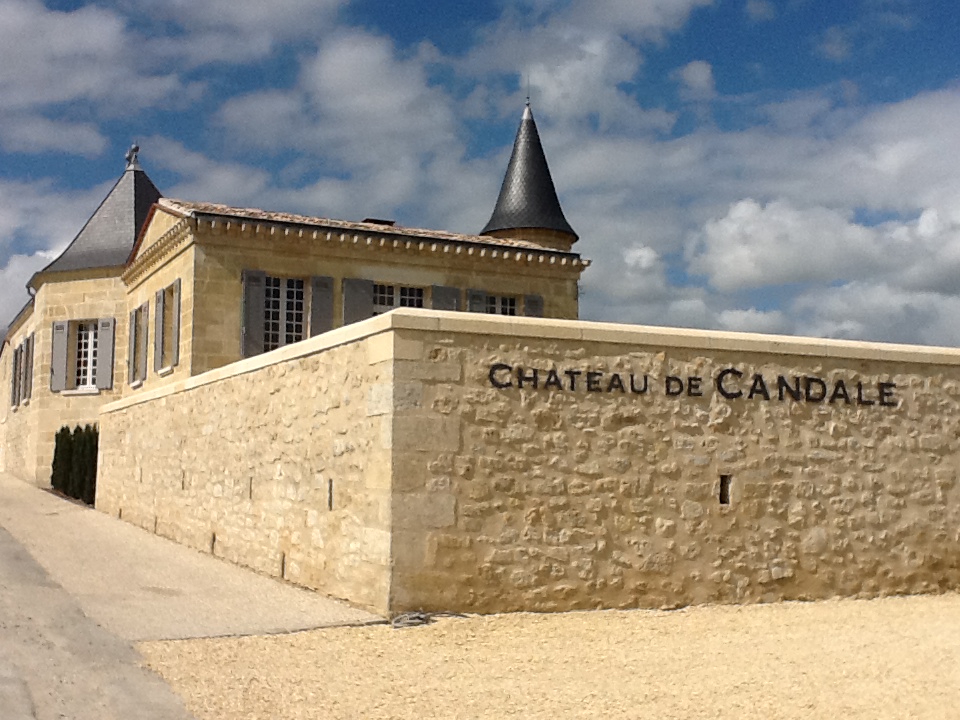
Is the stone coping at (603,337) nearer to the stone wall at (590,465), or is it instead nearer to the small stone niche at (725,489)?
the stone wall at (590,465)

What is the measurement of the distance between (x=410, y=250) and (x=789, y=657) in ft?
39.1

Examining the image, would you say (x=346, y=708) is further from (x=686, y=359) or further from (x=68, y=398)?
(x=68, y=398)

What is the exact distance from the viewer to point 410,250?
691 inches

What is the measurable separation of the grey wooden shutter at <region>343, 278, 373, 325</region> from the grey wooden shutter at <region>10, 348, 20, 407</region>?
46.0ft

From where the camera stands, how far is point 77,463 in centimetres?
1992

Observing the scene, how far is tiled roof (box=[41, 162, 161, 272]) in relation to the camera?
2317cm

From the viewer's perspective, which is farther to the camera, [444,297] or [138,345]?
[138,345]

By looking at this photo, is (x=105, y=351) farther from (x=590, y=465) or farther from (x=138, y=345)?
(x=590, y=465)

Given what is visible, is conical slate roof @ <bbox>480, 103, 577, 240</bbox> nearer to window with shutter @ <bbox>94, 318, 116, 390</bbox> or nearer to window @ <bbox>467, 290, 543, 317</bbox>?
window @ <bbox>467, 290, 543, 317</bbox>

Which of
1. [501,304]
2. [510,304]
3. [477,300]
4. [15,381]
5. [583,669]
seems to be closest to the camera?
[583,669]

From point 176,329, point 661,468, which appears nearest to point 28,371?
point 176,329

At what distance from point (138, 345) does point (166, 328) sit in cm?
263

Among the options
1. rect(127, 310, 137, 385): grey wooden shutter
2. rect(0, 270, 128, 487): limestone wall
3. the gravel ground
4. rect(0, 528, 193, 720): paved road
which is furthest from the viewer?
rect(0, 270, 128, 487): limestone wall

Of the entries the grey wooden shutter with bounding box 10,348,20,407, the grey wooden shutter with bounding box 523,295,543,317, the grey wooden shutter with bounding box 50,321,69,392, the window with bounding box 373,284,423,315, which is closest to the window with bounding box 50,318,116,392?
the grey wooden shutter with bounding box 50,321,69,392
